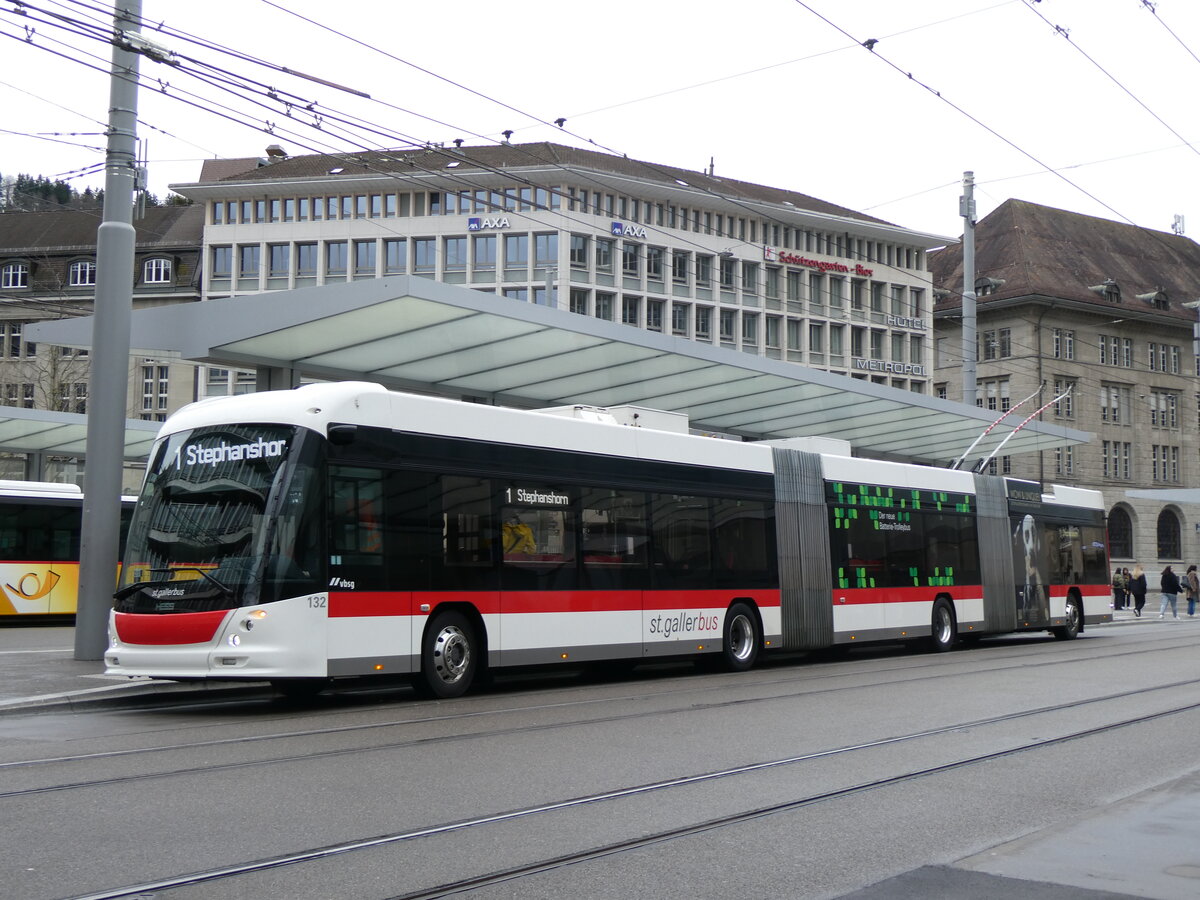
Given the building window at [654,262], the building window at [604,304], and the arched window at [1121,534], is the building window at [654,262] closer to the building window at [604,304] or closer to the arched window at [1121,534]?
the building window at [604,304]

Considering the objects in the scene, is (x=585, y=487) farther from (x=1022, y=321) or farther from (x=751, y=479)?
(x=1022, y=321)

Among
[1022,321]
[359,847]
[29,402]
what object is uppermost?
[1022,321]

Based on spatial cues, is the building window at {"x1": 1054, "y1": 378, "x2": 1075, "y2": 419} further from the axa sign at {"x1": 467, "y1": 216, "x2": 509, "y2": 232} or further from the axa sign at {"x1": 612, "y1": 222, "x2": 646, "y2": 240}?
the axa sign at {"x1": 467, "y1": 216, "x2": 509, "y2": 232}

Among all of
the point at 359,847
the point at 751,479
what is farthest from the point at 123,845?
the point at 751,479

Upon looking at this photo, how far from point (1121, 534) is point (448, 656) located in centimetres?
7280

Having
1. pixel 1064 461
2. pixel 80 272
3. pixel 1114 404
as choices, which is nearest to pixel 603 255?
pixel 1064 461

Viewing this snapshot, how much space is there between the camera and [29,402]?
7250 cm

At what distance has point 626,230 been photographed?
76688 mm

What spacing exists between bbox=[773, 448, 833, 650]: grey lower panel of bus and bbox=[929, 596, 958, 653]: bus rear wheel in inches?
146

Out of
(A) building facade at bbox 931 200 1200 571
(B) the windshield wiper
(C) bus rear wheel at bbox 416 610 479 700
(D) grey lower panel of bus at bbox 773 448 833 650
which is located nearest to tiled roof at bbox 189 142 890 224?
(A) building facade at bbox 931 200 1200 571

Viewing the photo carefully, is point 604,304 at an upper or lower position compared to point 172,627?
upper

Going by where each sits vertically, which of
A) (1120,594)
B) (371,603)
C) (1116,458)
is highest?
(1116,458)

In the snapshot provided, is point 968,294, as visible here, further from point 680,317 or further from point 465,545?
point 680,317

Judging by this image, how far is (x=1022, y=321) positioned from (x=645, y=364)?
6013cm
